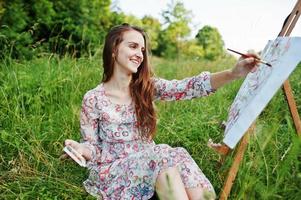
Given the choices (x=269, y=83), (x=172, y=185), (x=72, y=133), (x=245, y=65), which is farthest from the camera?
(x=72, y=133)

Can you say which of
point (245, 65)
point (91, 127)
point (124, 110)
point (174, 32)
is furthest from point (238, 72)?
point (174, 32)

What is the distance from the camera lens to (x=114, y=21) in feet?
34.6

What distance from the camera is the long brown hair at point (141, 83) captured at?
9.21 feet

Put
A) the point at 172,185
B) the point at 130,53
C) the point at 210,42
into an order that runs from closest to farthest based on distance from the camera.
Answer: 1. the point at 172,185
2. the point at 130,53
3. the point at 210,42

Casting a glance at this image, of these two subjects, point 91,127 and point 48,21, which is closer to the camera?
point 91,127

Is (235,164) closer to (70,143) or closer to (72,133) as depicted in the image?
(70,143)

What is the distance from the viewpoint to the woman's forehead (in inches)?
109

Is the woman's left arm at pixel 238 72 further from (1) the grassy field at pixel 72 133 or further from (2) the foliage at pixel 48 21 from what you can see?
(2) the foliage at pixel 48 21

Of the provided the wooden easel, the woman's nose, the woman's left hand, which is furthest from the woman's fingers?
the woman's left hand

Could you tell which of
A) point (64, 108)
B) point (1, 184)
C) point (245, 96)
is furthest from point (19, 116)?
point (245, 96)

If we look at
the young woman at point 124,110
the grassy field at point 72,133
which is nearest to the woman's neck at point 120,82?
the young woman at point 124,110

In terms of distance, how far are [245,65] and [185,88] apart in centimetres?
49

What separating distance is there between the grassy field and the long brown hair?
0.42m

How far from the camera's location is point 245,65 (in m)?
2.41
